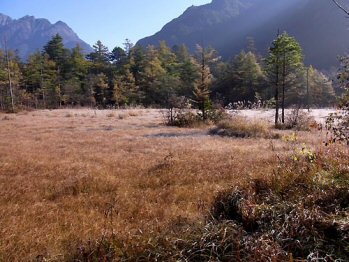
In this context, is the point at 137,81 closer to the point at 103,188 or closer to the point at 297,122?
the point at 297,122

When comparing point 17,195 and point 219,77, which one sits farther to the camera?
point 219,77

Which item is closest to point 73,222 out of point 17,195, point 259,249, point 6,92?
point 17,195

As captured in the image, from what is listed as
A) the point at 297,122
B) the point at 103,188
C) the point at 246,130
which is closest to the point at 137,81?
the point at 297,122

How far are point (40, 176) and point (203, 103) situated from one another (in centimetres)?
1794

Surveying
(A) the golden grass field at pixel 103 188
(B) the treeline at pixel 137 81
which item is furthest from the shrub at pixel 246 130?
(B) the treeline at pixel 137 81

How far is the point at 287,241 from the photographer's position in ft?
11.5

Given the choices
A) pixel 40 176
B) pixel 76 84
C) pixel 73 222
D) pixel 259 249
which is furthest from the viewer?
pixel 76 84

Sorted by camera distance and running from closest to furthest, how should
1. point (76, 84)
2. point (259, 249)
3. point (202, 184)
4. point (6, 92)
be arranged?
point (259, 249)
point (202, 184)
point (6, 92)
point (76, 84)

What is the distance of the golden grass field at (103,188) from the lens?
179 inches

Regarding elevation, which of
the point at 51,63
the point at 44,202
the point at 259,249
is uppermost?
the point at 51,63

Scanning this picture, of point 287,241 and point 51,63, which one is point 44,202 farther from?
point 51,63

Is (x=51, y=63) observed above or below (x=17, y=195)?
above

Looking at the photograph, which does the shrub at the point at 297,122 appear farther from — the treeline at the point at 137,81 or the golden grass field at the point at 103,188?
the treeline at the point at 137,81

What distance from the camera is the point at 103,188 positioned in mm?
7027
